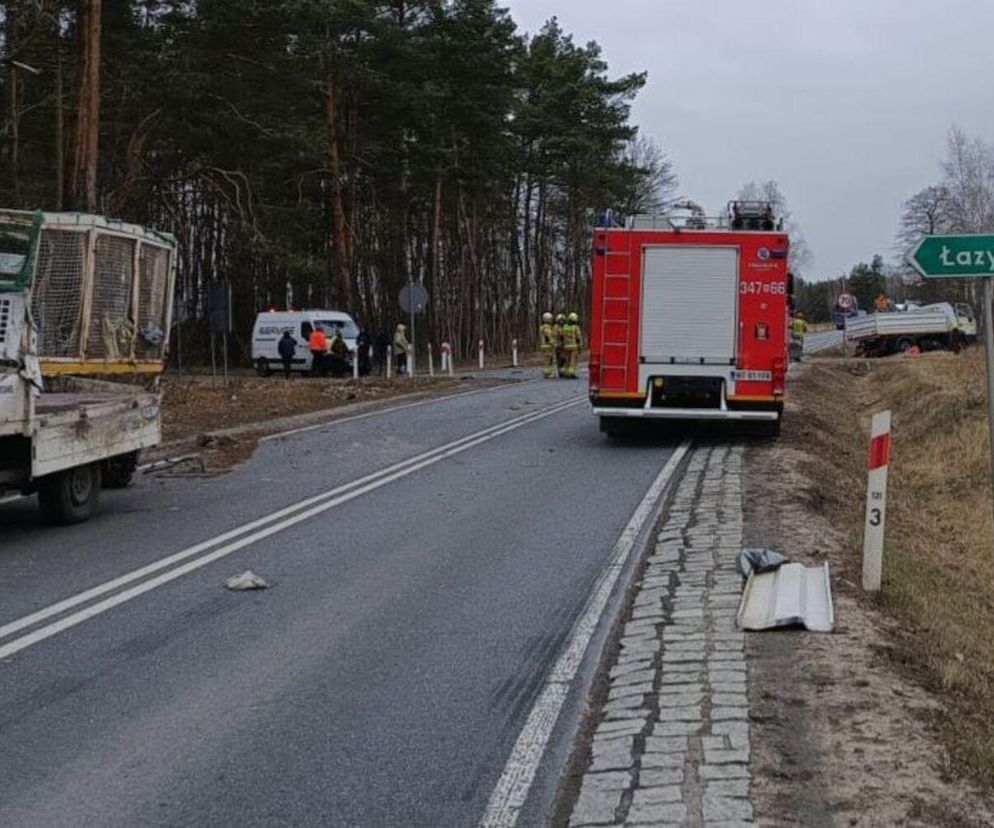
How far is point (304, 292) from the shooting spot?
57188mm

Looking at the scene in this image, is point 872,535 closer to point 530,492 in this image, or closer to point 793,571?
point 793,571

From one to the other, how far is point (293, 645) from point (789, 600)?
292 centimetres

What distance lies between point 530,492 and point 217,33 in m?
23.1

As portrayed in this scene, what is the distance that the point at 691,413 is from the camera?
16812 millimetres

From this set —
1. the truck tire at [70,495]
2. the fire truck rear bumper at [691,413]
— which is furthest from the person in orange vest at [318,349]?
the truck tire at [70,495]

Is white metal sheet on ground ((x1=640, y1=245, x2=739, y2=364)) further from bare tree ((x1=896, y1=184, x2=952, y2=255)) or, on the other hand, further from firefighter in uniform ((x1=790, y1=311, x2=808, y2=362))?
bare tree ((x1=896, y1=184, x2=952, y2=255))

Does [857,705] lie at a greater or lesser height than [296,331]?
lesser

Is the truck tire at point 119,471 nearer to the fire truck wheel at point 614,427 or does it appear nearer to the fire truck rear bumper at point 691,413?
the fire truck rear bumper at point 691,413

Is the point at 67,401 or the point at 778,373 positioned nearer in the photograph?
the point at 67,401

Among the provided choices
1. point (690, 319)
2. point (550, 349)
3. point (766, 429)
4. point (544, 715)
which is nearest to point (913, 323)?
point (550, 349)

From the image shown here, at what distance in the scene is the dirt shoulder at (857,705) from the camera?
4.53 meters

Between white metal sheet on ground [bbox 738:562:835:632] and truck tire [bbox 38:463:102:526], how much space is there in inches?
248

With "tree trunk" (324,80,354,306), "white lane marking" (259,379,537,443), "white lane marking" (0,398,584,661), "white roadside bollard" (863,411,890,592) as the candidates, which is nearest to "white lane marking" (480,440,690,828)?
"white roadside bollard" (863,411,890,592)

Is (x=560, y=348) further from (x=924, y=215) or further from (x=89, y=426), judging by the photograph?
(x=924, y=215)
